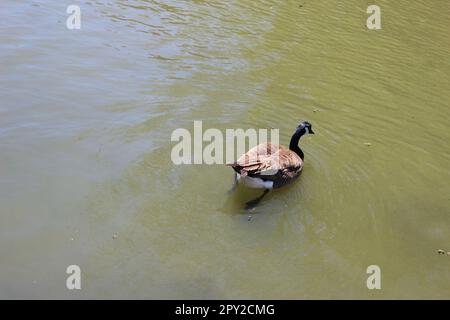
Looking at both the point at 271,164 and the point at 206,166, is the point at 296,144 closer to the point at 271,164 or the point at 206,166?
the point at 271,164

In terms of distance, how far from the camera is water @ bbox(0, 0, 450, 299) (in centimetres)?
605

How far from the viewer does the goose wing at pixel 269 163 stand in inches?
276

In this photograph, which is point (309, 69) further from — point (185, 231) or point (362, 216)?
point (185, 231)

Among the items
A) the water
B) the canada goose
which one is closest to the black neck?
the canada goose

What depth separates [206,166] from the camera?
300 inches

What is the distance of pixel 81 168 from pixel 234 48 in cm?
493

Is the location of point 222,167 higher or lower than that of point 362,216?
higher

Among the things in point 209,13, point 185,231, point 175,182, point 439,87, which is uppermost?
point 209,13

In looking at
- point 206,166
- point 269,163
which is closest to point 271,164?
point 269,163

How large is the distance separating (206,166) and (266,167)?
0.96 metres

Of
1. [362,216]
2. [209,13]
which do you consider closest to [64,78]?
[209,13]

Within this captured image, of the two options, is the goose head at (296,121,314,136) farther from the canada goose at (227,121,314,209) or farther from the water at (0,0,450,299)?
the water at (0,0,450,299)

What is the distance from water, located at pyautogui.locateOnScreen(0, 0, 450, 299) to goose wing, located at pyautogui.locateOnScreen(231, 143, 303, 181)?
31 centimetres

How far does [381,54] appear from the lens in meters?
11.4
